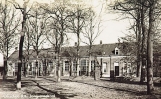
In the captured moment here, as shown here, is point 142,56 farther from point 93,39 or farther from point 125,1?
point 93,39

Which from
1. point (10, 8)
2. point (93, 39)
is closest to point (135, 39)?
point (93, 39)

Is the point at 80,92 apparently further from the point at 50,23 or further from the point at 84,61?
the point at 84,61

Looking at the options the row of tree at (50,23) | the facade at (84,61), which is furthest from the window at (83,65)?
the row of tree at (50,23)

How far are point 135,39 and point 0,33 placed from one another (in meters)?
12.6

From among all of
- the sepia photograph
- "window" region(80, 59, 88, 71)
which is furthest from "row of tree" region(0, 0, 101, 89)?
"window" region(80, 59, 88, 71)

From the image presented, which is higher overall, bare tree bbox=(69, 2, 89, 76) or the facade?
bare tree bbox=(69, 2, 89, 76)


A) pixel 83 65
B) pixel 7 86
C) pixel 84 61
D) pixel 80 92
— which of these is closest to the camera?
pixel 80 92

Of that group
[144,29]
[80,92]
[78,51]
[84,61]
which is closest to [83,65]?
[84,61]

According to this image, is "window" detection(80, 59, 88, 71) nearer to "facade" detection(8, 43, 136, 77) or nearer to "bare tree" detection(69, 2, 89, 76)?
"facade" detection(8, 43, 136, 77)

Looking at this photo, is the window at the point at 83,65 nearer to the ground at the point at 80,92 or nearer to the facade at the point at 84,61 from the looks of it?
the facade at the point at 84,61

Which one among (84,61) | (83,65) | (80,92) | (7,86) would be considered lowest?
(7,86)

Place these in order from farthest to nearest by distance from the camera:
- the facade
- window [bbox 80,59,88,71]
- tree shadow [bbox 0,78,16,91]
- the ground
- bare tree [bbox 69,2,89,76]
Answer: window [bbox 80,59,88,71] → the facade → bare tree [bbox 69,2,89,76] → tree shadow [bbox 0,78,16,91] → the ground

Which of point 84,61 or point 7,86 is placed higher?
point 84,61

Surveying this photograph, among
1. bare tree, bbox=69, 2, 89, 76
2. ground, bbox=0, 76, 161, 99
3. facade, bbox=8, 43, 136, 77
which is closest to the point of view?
ground, bbox=0, 76, 161, 99
